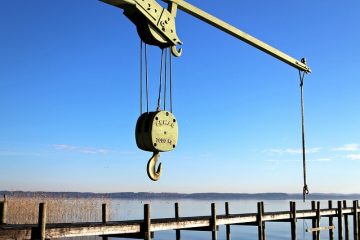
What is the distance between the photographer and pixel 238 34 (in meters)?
11.0

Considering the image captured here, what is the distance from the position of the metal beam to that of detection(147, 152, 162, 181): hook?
2537 millimetres

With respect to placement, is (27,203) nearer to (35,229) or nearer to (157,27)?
(35,229)

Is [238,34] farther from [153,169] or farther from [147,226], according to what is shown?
[147,226]

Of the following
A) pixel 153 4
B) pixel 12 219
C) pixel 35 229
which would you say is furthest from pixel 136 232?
pixel 12 219

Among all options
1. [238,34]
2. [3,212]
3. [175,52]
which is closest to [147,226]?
[3,212]

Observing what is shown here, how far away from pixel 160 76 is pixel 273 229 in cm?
4232

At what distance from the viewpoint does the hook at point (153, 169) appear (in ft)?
22.4

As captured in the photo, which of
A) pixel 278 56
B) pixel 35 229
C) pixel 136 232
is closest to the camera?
pixel 35 229

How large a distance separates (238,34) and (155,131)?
16.1 feet

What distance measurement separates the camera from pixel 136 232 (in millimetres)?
14562

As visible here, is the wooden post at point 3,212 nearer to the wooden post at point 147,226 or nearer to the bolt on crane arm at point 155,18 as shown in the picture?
the wooden post at point 147,226

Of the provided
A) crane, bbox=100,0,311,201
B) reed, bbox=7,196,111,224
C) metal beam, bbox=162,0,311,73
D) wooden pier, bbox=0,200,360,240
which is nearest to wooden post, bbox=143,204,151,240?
wooden pier, bbox=0,200,360,240

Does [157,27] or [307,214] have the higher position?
[157,27]

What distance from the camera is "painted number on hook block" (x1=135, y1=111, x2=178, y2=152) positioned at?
677 cm
